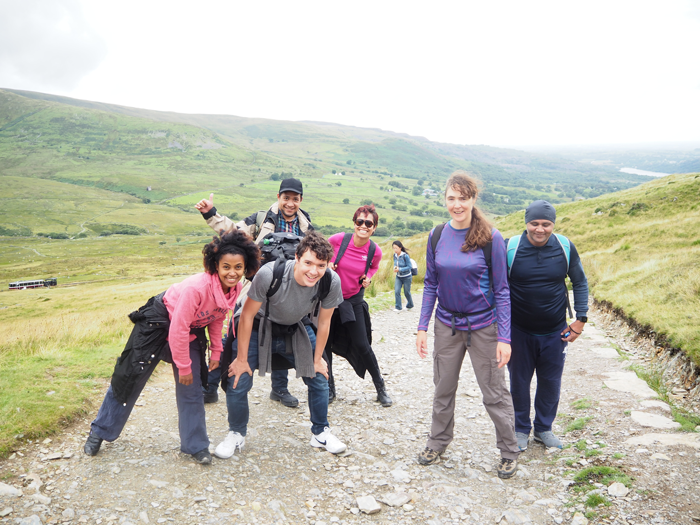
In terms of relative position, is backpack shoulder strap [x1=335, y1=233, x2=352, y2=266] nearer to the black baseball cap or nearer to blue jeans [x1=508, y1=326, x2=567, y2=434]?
the black baseball cap

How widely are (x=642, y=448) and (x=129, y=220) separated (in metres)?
160

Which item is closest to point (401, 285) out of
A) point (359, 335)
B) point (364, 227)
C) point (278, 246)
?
point (359, 335)

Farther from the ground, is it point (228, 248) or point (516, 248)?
point (516, 248)

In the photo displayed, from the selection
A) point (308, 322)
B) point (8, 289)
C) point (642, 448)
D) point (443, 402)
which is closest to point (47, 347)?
point (308, 322)

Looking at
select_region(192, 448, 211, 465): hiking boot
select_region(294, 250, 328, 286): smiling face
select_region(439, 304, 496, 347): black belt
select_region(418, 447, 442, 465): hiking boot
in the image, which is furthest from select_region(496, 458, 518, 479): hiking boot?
select_region(192, 448, 211, 465): hiking boot

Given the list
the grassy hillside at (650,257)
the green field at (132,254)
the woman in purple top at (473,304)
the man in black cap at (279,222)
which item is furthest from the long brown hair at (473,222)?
the grassy hillside at (650,257)

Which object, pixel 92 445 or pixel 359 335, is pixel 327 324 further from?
pixel 92 445

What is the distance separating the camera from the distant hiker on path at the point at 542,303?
13.7 ft

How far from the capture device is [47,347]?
727cm

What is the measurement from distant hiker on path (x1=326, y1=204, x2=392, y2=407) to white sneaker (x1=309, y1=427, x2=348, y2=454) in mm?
1054

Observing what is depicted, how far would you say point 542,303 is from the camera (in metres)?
4.20

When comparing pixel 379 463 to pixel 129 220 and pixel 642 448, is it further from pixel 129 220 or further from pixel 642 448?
pixel 129 220

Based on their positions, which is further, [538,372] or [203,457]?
[538,372]

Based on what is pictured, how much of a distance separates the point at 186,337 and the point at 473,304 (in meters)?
2.61
